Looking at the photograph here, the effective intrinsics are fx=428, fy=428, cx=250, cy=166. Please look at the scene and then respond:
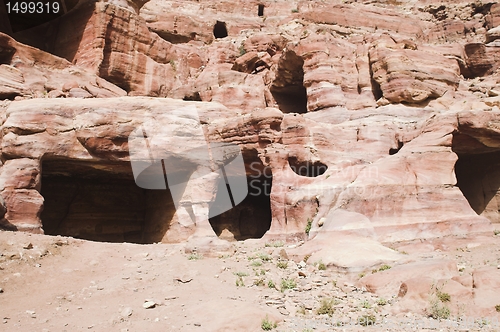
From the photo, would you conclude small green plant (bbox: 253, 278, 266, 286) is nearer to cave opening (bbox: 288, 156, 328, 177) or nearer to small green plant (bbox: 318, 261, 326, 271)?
small green plant (bbox: 318, 261, 326, 271)

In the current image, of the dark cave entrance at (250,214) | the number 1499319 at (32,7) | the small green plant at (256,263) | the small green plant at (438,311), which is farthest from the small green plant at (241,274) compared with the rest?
the number 1499319 at (32,7)

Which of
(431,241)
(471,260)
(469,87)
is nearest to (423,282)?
(471,260)

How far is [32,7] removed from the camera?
24.8 metres

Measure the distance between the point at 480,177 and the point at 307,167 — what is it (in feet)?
24.5

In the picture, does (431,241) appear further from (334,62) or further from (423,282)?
(334,62)

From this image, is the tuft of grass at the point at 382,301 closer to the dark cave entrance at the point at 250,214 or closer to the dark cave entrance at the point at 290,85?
the dark cave entrance at the point at 250,214

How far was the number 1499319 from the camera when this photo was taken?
2459 cm

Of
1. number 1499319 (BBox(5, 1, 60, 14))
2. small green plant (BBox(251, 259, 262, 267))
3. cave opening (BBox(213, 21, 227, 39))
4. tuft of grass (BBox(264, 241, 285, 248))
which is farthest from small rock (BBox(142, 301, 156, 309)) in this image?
cave opening (BBox(213, 21, 227, 39))

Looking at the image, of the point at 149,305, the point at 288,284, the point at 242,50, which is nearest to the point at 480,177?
the point at 288,284

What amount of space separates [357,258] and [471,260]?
11.0 feet

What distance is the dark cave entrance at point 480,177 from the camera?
1705cm

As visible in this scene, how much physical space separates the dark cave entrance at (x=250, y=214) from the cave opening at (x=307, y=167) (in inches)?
51.0

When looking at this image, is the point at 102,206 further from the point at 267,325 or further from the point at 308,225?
the point at 267,325

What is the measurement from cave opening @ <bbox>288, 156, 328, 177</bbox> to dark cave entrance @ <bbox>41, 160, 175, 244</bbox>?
4.96 metres
